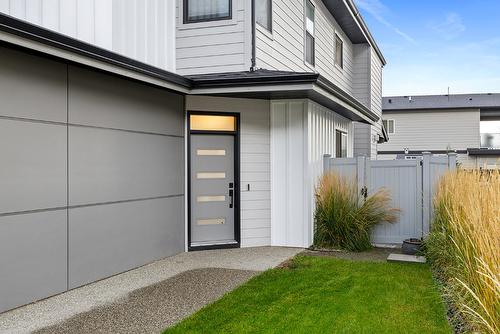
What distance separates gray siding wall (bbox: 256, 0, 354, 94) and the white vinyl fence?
2509 millimetres

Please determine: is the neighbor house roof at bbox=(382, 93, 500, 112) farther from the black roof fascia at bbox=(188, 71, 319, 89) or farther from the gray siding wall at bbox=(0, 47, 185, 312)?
the gray siding wall at bbox=(0, 47, 185, 312)

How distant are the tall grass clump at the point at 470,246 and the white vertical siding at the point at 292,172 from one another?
85.0 inches

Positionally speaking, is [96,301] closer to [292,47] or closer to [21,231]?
[21,231]

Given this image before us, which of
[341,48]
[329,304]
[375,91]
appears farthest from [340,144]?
[329,304]

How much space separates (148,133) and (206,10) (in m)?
2.79

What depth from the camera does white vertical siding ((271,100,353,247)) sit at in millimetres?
8297

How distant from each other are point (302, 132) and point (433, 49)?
25590mm

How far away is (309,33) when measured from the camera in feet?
35.7

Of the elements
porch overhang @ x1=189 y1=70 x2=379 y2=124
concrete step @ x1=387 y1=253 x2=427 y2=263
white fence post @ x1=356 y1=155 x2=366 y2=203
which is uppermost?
porch overhang @ x1=189 y1=70 x2=379 y2=124

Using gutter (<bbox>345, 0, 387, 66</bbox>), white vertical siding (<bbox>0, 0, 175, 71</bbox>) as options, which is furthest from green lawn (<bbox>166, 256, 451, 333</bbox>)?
gutter (<bbox>345, 0, 387, 66</bbox>)

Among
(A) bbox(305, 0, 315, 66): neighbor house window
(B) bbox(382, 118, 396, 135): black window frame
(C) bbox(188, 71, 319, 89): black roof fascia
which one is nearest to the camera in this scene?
(C) bbox(188, 71, 319, 89): black roof fascia

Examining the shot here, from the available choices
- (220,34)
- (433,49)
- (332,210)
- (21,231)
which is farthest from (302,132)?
(433,49)

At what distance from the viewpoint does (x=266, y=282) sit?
573cm

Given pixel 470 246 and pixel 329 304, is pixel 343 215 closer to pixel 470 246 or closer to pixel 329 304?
pixel 329 304
